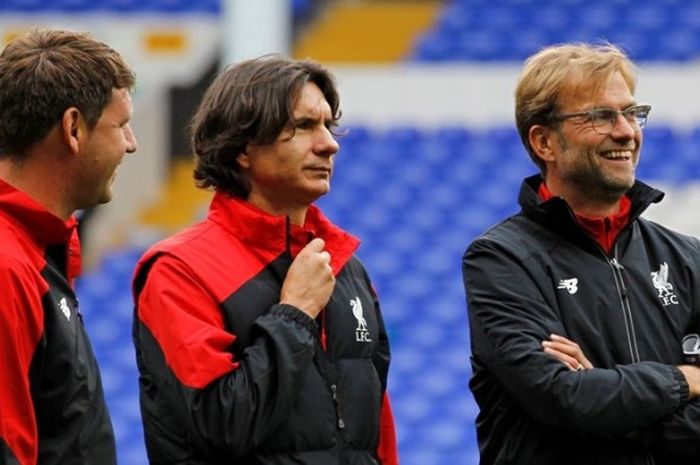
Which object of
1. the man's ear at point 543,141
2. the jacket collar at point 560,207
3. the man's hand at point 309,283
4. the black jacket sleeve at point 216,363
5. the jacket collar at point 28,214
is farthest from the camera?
the man's ear at point 543,141

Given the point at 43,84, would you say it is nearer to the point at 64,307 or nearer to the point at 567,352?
the point at 64,307

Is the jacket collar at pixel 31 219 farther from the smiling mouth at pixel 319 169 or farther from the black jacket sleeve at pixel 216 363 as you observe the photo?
the smiling mouth at pixel 319 169

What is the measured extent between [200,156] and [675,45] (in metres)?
8.63

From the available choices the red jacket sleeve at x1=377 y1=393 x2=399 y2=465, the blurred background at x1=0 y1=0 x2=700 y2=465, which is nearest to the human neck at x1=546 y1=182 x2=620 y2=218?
the red jacket sleeve at x1=377 y1=393 x2=399 y2=465

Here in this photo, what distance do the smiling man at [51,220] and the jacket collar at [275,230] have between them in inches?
12.7

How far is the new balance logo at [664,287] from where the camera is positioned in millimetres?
3297

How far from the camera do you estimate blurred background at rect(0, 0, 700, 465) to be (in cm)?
902

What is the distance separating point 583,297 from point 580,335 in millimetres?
81

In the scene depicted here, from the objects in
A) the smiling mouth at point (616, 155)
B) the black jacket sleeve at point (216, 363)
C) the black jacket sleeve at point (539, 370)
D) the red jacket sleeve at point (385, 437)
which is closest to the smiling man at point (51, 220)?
the black jacket sleeve at point (216, 363)

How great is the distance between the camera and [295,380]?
295 centimetres

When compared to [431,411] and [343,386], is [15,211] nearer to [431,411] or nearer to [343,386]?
[343,386]

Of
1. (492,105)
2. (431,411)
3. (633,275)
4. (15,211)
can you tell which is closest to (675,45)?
(492,105)

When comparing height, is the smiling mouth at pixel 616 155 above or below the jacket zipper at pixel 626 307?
above

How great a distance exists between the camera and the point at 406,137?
35.6 ft
